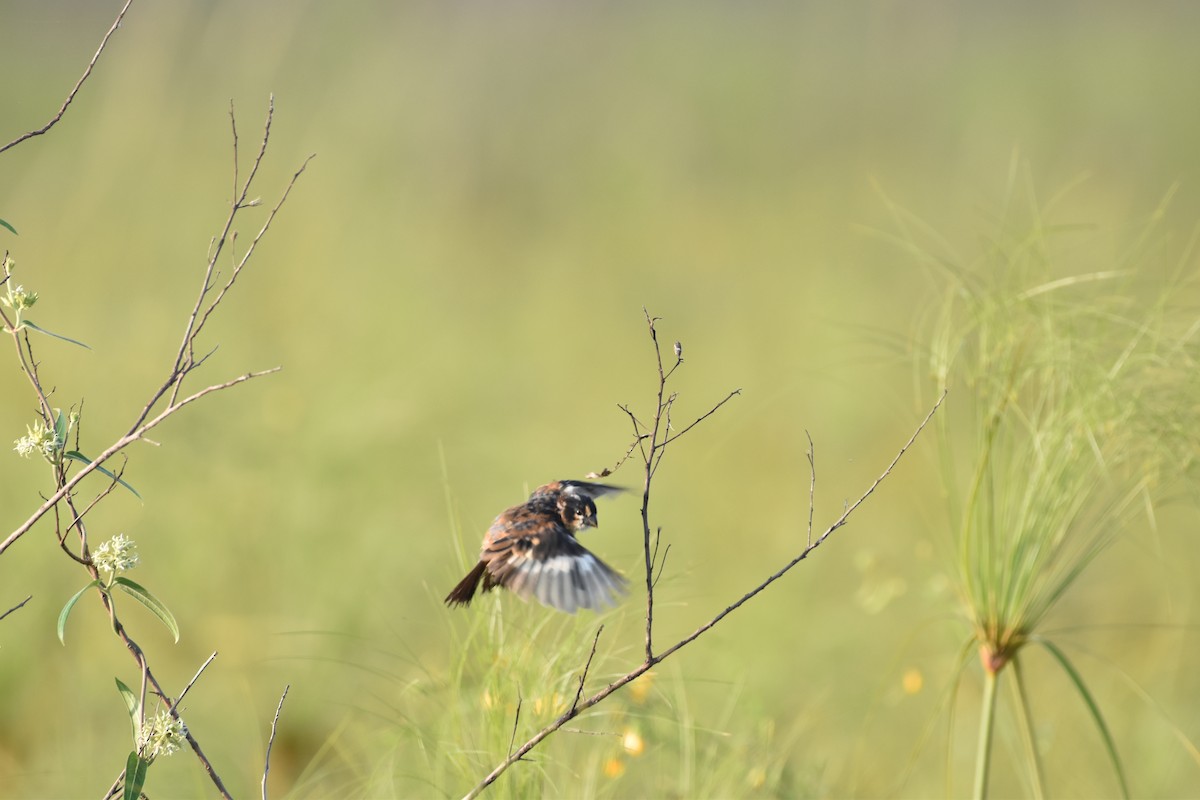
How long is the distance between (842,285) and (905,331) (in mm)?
480

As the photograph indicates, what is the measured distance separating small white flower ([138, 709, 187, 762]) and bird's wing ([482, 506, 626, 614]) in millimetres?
363

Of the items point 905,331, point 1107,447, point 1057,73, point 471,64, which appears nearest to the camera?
point 1107,447

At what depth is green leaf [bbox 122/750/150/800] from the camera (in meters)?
0.97

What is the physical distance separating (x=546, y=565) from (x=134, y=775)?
461 mm

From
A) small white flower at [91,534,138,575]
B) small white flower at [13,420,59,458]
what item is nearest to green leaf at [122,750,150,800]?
small white flower at [91,534,138,575]

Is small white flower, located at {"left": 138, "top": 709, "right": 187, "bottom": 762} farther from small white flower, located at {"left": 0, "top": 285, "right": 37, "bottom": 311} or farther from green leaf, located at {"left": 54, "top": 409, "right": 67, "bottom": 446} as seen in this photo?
small white flower, located at {"left": 0, "top": 285, "right": 37, "bottom": 311}

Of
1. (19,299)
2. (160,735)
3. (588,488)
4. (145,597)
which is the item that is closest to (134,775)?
(160,735)

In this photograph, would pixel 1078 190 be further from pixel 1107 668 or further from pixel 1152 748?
pixel 1152 748

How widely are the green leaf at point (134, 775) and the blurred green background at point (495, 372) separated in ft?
1.81

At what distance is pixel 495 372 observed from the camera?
470 cm

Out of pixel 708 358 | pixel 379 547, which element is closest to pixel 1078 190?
pixel 708 358

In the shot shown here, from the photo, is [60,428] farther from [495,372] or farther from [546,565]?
[495,372]

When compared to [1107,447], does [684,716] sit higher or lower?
lower

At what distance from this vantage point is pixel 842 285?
5.19 metres
